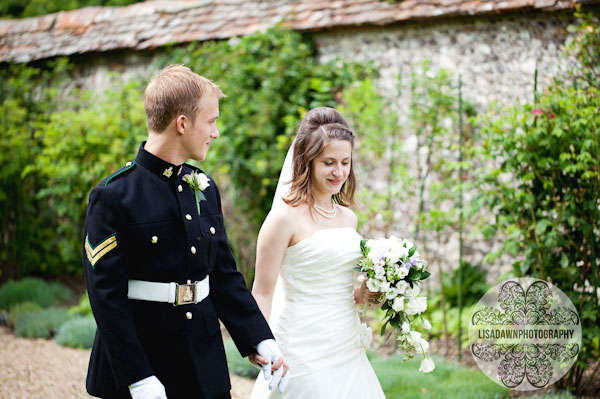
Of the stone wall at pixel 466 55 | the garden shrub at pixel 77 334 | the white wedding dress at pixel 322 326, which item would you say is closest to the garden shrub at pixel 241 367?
the garden shrub at pixel 77 334

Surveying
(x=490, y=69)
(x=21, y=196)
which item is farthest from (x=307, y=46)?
(x=21, y=196)

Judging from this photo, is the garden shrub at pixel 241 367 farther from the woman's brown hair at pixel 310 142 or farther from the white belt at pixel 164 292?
the white belt at pixel 164 292

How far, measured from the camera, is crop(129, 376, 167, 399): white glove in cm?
210

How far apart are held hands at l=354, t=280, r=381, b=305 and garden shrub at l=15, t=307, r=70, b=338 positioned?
15.1ft

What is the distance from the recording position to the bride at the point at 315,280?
2.77 metres

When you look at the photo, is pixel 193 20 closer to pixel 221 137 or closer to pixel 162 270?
pixel 221 137

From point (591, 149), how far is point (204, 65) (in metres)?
4.71

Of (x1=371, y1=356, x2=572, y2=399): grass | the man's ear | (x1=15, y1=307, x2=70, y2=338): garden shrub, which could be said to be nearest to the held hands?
the man's ear

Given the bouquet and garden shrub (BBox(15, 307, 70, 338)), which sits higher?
the bouquet

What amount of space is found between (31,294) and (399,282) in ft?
19.8

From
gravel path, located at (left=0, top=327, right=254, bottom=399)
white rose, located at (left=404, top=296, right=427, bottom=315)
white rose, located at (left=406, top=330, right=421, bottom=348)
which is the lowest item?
gravel path, located at (left=0, top=327, right=254, bottom=399)

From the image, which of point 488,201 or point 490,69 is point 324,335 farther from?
point 490,69

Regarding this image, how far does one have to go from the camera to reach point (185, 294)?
2.35m

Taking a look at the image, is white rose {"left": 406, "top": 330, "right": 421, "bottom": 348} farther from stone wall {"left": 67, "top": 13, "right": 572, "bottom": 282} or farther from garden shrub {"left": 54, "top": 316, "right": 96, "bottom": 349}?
garden shrub {"left": 54, "top": 316, "right": 96, "bottom": 349}
